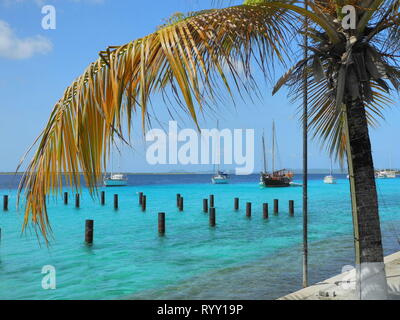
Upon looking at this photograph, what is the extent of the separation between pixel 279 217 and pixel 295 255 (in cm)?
1256

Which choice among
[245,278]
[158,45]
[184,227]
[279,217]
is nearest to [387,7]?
[158,45]

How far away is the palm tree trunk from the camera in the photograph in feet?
14.9

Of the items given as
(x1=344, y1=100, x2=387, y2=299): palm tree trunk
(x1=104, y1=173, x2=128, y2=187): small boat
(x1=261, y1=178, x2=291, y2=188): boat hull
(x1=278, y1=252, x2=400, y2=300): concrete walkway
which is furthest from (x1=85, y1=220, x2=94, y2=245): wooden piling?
(x1=104, y1=173, x2=128, y2=187): small boat

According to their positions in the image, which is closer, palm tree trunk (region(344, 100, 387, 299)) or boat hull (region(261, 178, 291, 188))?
palm tree trunk (region(344, 100, 387, 299))

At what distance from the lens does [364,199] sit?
4.54 meters

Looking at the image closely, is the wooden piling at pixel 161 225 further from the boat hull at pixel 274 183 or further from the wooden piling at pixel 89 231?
the boat hull at pixel 274 183

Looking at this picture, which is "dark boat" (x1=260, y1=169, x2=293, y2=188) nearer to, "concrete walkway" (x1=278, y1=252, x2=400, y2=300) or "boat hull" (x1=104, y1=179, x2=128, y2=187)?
"boat hull" (x1=104, y1=179, x2=128, y2=187)

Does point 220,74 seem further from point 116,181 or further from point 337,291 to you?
point 116,181

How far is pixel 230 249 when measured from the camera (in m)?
15.3

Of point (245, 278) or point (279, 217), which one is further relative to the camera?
point (279, 217)

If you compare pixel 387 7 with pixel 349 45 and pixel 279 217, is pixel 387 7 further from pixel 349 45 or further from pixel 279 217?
pixel 279 217

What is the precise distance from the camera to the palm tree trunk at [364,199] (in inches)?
179

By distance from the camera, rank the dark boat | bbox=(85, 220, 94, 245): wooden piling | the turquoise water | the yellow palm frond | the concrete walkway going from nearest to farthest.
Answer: the yellow palm frond → the concrete walkway → the turquoise water → bbox=(85, 220, 94, 245): wooden piling → the dark boat

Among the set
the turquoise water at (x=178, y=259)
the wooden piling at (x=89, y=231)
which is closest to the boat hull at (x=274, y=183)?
the turquoise water at (x=178, y=259)
